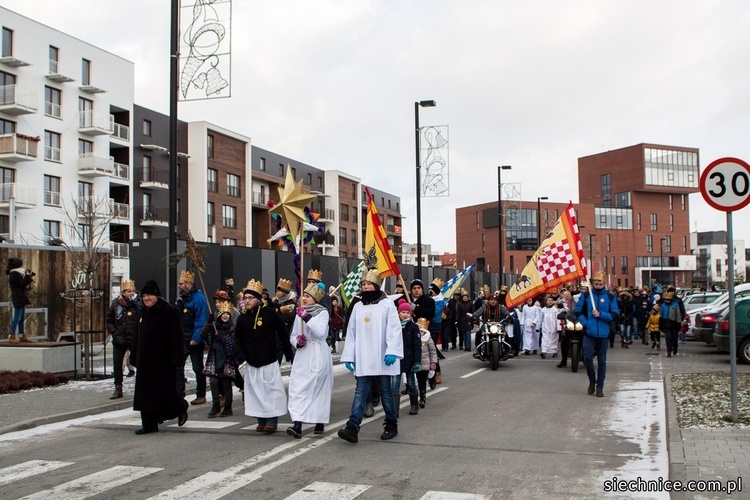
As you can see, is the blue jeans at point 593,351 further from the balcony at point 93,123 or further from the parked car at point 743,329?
the balcony at point 93,123

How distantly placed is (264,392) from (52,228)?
41.4 meters

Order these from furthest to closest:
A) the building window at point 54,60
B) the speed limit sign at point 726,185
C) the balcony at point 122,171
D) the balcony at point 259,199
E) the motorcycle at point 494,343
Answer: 1. the balcony at point 259,199
2. the balcony at point 122,171
3. the building window at point 54,60
4. the motorcycle at point 494,343
5. the speed limit sign at point 726,185

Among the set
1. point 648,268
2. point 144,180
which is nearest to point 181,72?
point 144,180

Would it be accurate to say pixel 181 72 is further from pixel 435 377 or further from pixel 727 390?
pixel 727 390

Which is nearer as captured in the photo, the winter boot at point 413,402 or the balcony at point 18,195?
the winter boot at point 413,402

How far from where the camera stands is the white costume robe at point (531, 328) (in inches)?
859

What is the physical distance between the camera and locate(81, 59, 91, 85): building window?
1959 inches

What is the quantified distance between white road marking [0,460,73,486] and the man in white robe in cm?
311

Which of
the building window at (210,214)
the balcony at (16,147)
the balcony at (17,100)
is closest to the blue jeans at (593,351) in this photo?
the balcony at (16,147)

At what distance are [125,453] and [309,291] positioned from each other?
8.90 feet

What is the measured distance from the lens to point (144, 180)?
54.4 meters

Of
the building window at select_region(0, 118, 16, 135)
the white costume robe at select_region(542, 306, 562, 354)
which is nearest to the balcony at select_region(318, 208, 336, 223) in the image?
the building window at select_region(0, 118, 16, 135)

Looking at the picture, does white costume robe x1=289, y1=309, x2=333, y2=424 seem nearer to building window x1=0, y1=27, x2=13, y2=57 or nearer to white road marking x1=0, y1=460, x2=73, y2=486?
white road marking x1=0, y1=460, x2=73, y2=486

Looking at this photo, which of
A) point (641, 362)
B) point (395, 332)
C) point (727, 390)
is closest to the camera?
point (395, 332)
